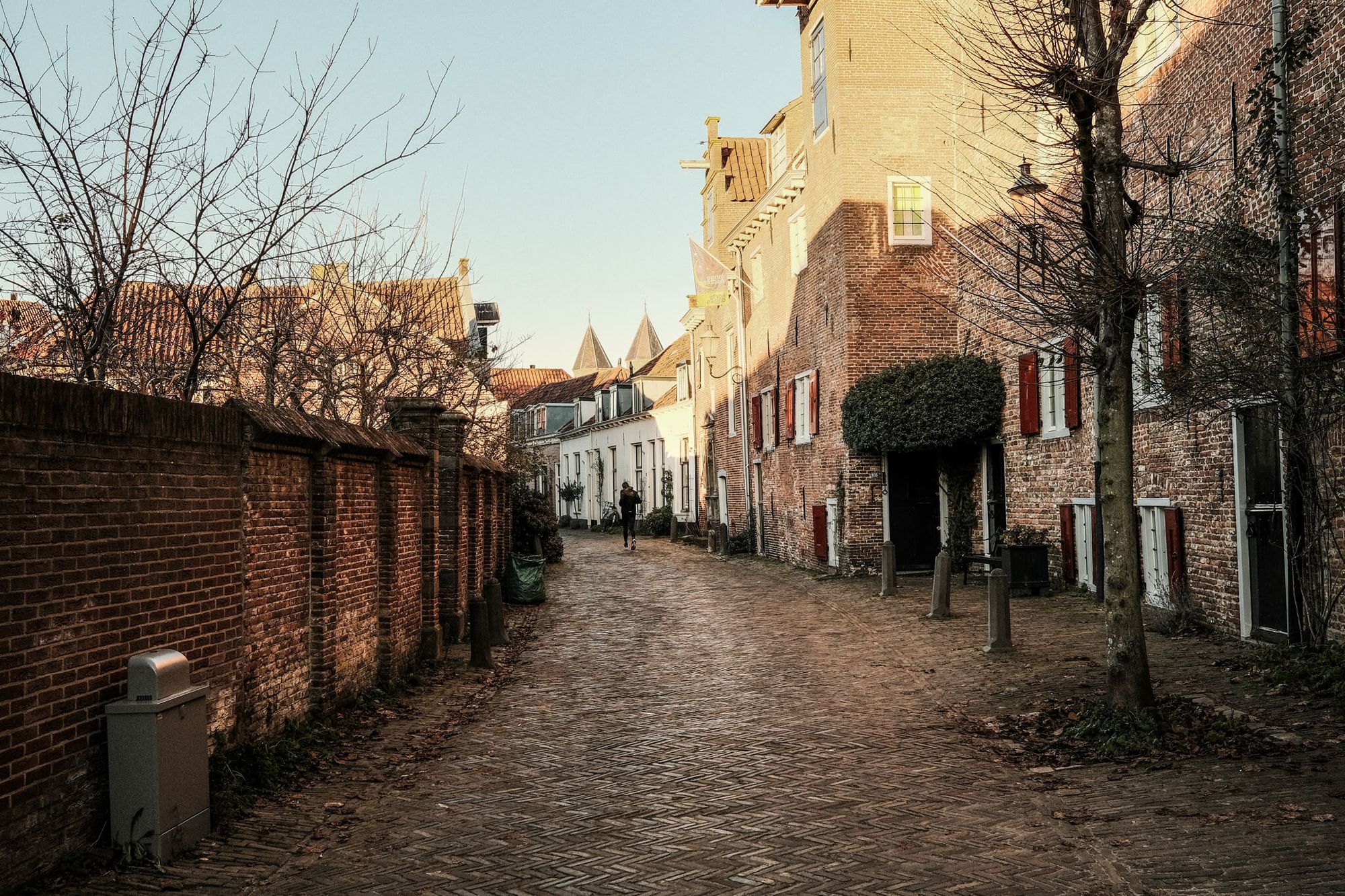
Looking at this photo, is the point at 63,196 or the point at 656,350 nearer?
the point at 63,196

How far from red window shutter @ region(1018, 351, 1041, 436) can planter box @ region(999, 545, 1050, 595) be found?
2.10m

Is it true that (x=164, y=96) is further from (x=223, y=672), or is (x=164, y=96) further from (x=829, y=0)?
(x=829, y=0)

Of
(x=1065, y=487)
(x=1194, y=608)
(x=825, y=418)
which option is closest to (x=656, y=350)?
(x=825, y=418)

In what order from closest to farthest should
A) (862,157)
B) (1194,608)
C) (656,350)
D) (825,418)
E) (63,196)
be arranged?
(63,196), (1194,608), (862,157), (825,418), (656,350)

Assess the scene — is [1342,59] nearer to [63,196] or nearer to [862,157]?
[63,196]

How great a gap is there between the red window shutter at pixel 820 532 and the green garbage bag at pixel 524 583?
6637 millimetres

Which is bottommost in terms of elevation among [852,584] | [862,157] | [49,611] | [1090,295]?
[852,584]

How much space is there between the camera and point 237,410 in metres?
6.68

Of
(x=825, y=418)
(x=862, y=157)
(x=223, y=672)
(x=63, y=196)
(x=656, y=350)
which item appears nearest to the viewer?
(x=223, y=672)

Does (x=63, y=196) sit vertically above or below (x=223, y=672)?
above

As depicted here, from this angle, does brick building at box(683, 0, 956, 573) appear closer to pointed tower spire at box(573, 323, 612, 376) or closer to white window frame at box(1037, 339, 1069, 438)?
white window frame at box(1037, 339, 1069, 438)

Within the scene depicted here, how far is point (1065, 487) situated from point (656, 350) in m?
54.1

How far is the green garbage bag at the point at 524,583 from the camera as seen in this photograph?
61.5 ft

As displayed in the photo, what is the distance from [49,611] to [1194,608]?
37.6 ft
